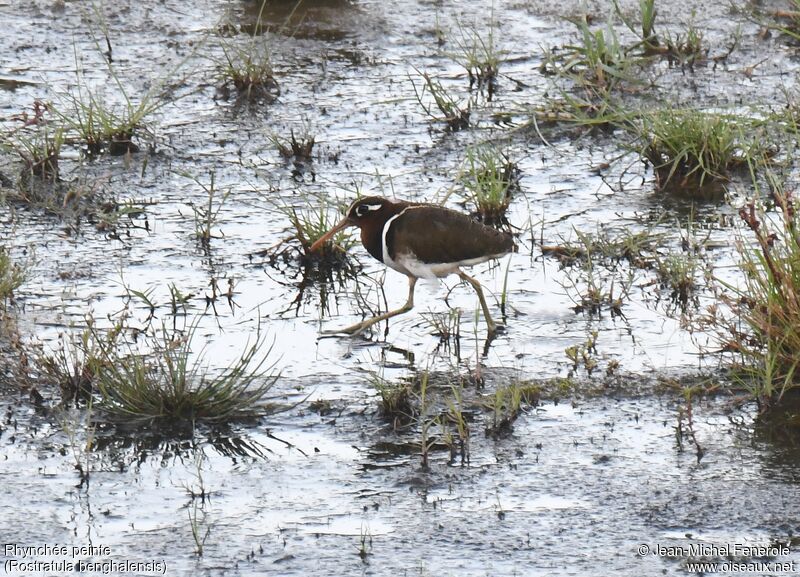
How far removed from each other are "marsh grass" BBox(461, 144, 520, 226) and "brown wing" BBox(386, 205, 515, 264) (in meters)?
1.06

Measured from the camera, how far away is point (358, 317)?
6.84 meters

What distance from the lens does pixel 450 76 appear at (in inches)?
390

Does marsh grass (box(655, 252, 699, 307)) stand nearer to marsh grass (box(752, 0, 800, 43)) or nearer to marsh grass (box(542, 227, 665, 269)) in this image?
marsh grass (box(542, 227, 665, 269))

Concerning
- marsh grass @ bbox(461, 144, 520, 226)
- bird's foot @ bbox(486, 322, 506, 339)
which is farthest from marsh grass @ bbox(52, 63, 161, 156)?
bird's foot @ bbox(486, 322, 506, 339)

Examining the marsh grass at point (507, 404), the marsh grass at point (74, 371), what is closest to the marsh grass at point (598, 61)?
the marsh grass at point (507, 404)

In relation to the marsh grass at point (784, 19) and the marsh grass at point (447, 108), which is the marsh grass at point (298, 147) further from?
the marsh grass at point (784, 19)

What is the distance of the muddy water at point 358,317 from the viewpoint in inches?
191

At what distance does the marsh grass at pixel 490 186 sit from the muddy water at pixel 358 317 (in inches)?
5.4

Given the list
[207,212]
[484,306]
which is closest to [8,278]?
[207,212]

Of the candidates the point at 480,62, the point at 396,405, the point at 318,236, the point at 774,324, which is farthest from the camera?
the point at 480,62

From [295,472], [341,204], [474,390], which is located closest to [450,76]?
[341,204]

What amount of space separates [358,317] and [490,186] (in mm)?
1364

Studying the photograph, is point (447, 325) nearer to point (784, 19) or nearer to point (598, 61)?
point (598, 61)

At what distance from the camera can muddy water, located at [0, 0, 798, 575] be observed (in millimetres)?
4863
